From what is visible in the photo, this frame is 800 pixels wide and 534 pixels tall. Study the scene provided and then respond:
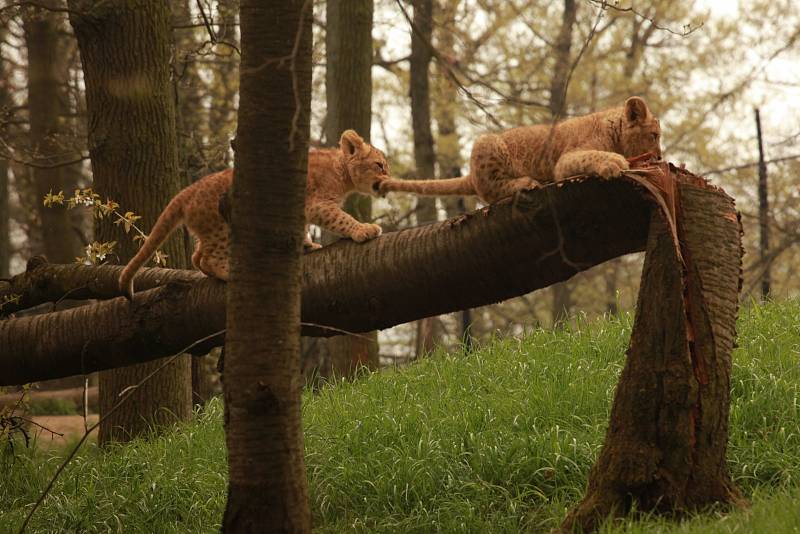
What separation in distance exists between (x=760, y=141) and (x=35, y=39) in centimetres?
1051

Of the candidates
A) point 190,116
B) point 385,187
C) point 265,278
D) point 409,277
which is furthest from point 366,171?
point 190,116

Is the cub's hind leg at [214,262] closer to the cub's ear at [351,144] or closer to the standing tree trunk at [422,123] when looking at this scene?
the cub's ear at [351,144]

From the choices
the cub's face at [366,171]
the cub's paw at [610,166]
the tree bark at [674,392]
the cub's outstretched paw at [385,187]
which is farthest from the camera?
the cub's face at [366,171]

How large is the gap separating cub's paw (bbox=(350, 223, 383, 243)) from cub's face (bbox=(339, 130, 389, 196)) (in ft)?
3.15

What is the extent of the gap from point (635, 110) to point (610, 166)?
82 cm

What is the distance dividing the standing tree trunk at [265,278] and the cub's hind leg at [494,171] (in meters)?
1.55

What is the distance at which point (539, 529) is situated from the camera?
4234 mm

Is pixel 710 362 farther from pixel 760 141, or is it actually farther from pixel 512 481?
pixel 760 141

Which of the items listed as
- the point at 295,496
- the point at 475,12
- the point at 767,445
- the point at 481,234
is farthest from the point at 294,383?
the point at 475,12

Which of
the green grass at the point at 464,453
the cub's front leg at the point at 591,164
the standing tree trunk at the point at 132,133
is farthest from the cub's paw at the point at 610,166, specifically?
the standing tree trunk at the point at 132,133

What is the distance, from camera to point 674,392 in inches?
145

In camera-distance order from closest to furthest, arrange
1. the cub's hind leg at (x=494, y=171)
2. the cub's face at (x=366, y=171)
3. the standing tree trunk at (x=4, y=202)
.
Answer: the cub's hind leg at (x=494, y=171)
the cub's face at (x=366, y=171)
the standing tree trunk at (x=4, y=202)

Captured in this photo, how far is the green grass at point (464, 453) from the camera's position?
4410mm

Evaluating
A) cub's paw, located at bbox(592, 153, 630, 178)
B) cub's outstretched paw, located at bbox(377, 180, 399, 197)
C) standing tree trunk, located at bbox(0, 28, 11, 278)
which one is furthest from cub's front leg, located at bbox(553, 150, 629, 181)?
standing tree trunk, located at bbox(0, 28, 11, 278)
